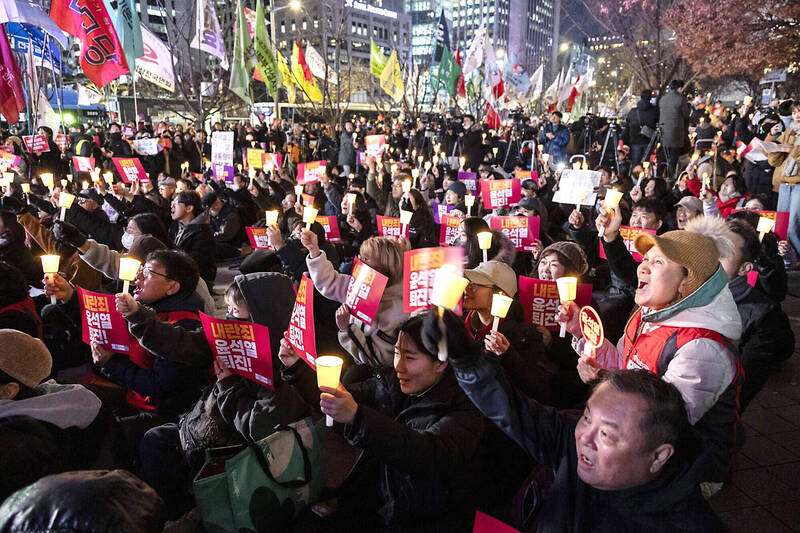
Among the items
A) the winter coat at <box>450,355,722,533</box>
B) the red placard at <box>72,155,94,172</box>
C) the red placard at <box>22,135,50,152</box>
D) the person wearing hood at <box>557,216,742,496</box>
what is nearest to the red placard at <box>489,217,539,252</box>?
the person wearing hood at <box>557,216,742,496</box>

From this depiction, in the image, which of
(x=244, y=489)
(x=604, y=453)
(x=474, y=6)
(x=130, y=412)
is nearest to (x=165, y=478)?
(x=244, y=489)

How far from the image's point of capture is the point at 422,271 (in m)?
3.34

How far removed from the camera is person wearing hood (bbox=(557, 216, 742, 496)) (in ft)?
6.76

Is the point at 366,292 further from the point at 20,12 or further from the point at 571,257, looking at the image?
the point at 20,12

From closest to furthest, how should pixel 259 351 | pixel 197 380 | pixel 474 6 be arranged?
pixel 259 351 → pixel 197 380 → pixel 474 6

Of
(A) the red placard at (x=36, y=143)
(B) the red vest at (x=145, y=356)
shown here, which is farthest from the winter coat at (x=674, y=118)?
(A) the red placard at (x=36, y=143)

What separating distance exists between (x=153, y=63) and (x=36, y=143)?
11.9 feet

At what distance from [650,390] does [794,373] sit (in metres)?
4.18

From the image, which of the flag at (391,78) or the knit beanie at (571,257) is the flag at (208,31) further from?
the knit beanie at (571,257)

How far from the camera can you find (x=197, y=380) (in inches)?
127

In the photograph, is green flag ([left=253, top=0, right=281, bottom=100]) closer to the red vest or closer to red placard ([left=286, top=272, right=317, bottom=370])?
the red vest

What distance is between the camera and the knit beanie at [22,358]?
2.30 meters

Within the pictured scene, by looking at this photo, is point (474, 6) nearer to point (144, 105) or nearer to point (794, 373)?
point (144, 105)

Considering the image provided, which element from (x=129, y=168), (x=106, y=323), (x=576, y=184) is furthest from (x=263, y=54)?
(x=106, y=323)
